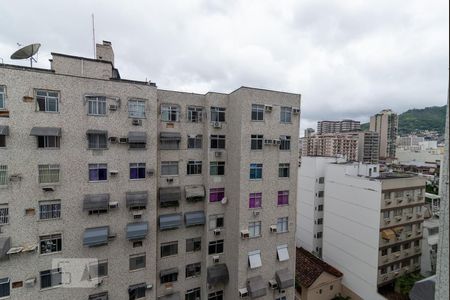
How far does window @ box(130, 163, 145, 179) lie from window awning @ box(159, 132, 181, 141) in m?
2.12

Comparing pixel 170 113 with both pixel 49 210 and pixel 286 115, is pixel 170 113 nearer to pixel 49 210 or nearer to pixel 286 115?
pixel 286 115

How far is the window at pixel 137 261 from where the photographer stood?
12766 mm

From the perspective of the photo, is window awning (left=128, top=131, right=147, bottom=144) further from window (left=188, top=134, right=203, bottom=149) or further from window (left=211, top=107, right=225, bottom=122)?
window (left=211, top=107, right=225, bottom=122)

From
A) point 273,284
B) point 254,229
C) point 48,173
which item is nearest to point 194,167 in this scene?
point 254,229

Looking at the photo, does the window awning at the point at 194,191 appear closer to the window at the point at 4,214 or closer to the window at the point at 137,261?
the window at the point at 137,261

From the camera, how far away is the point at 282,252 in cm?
1453

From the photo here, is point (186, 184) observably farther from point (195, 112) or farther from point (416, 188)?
point (416, 188)

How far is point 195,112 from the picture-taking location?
1438cm

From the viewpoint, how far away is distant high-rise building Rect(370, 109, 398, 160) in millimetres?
89188

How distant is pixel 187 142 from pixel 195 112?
221cm

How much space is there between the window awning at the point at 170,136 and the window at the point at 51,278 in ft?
30.9

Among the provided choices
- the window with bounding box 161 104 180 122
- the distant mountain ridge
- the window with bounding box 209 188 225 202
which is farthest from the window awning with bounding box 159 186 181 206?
the distant mountain ridge

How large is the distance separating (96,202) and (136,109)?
5.88m

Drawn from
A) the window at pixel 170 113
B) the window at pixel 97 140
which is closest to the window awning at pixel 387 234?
the window at pixel 170 113
